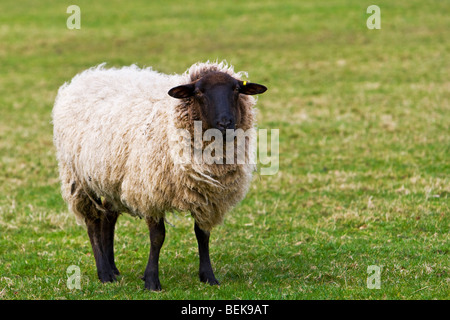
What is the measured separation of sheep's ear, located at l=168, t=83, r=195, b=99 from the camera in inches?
282

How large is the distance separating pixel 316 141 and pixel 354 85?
22.2 ft

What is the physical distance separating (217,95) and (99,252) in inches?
105

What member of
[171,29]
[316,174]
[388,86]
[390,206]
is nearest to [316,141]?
[316,174]

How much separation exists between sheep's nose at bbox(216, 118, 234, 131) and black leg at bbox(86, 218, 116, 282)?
247 cm

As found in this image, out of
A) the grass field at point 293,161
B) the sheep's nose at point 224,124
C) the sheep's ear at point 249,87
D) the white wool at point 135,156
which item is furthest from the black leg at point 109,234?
the sheep's ear at point 249,87

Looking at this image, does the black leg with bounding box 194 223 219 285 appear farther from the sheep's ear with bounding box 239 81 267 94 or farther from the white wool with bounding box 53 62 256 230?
the sheep's ear with bounding box 239 81 267 94

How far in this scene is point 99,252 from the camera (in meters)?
8.12

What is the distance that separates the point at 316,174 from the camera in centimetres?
1269

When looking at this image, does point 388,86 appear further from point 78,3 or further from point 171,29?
point 78,3

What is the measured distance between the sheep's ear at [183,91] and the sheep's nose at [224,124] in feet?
2.03
